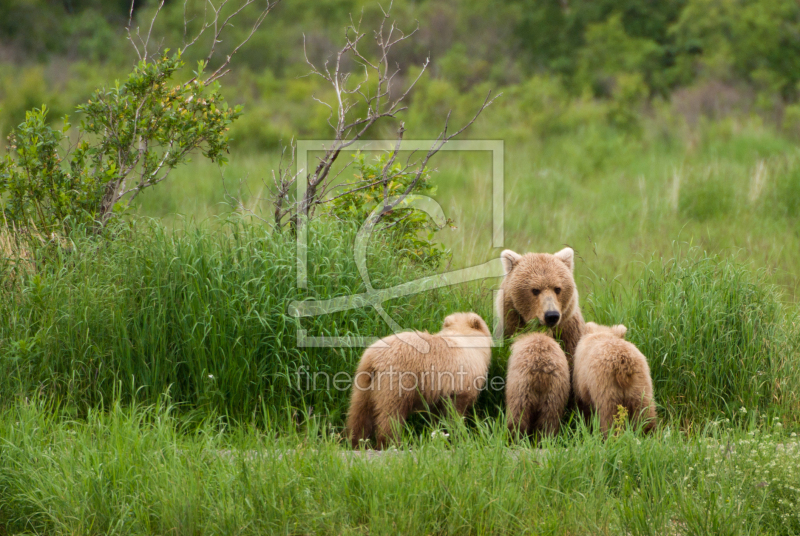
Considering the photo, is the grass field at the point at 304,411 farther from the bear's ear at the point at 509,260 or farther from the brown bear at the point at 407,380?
the bear's ear at the point at 509,260

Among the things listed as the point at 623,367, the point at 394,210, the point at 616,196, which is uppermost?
the point at 394,210

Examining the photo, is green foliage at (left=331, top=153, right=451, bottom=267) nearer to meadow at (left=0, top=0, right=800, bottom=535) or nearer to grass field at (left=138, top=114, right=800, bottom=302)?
meadow at (left=0, top=0, right=800, bottom=535)

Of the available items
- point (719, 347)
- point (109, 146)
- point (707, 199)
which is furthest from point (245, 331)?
point (707, 199)

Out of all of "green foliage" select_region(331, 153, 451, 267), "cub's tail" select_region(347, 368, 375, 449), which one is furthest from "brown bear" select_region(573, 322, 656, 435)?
"green foliage" select_region(331, 153, 451, 267)

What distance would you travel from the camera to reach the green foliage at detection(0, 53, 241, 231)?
19.4ft

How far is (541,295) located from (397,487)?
1677 mm

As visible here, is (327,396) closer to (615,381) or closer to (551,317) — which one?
(551,317)

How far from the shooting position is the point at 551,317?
4.69 metres

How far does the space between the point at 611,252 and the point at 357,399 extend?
491 cm

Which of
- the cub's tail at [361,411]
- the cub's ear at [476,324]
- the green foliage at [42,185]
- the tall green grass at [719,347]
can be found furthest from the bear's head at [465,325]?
the green foliage at [42,185]

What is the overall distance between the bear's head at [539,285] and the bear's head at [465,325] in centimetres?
29

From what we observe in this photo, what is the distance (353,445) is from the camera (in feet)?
15.3

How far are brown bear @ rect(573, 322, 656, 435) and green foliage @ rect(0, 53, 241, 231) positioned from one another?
3359mm

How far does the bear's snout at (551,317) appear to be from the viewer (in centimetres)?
468
